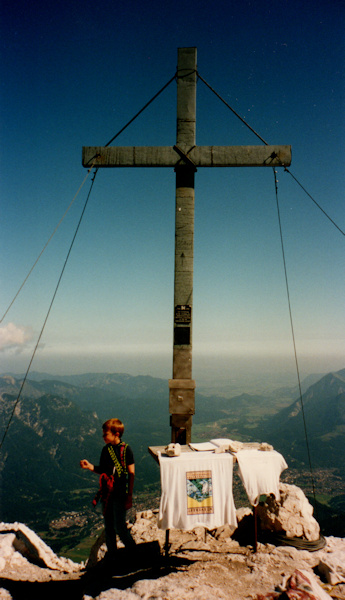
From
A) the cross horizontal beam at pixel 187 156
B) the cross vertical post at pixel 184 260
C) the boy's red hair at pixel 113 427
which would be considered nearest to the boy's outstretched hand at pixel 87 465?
the boy's red hair at pixel 113 427

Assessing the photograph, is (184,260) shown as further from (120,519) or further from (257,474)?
(120,519)

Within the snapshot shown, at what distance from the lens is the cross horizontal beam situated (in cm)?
670

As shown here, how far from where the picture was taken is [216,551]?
219 inches

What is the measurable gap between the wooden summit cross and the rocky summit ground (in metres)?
2.17

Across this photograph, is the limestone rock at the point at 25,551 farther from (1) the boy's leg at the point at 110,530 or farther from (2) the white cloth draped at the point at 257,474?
(2) the white cloth draped at the point at 257,474

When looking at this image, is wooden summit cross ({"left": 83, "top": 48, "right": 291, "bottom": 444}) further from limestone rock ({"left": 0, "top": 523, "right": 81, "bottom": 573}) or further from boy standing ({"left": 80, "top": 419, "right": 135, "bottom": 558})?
limestone rock ({"left": 0, "top": 523, "right": 81, "bottom": 573})

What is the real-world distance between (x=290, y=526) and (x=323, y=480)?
176 m

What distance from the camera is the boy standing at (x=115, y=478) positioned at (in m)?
4.51

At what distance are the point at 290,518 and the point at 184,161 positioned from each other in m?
7.86

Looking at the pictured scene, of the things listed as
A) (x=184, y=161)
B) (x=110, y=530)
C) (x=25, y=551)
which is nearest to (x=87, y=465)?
(x=110, y=530)

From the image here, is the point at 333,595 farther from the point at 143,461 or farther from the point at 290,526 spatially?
the point at 143,461

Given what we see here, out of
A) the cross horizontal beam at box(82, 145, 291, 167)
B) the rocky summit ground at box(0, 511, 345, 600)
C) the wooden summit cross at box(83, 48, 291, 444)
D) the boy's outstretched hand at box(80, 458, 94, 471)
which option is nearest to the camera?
the rocky summit ground at box(0, 511, 345, 600)

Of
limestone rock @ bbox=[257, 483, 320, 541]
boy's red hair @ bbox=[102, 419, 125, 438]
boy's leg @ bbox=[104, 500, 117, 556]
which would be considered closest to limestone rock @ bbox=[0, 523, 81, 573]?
boy's leg @ bbox=[104, 500, 117, 556]

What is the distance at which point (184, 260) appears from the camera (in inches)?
257
